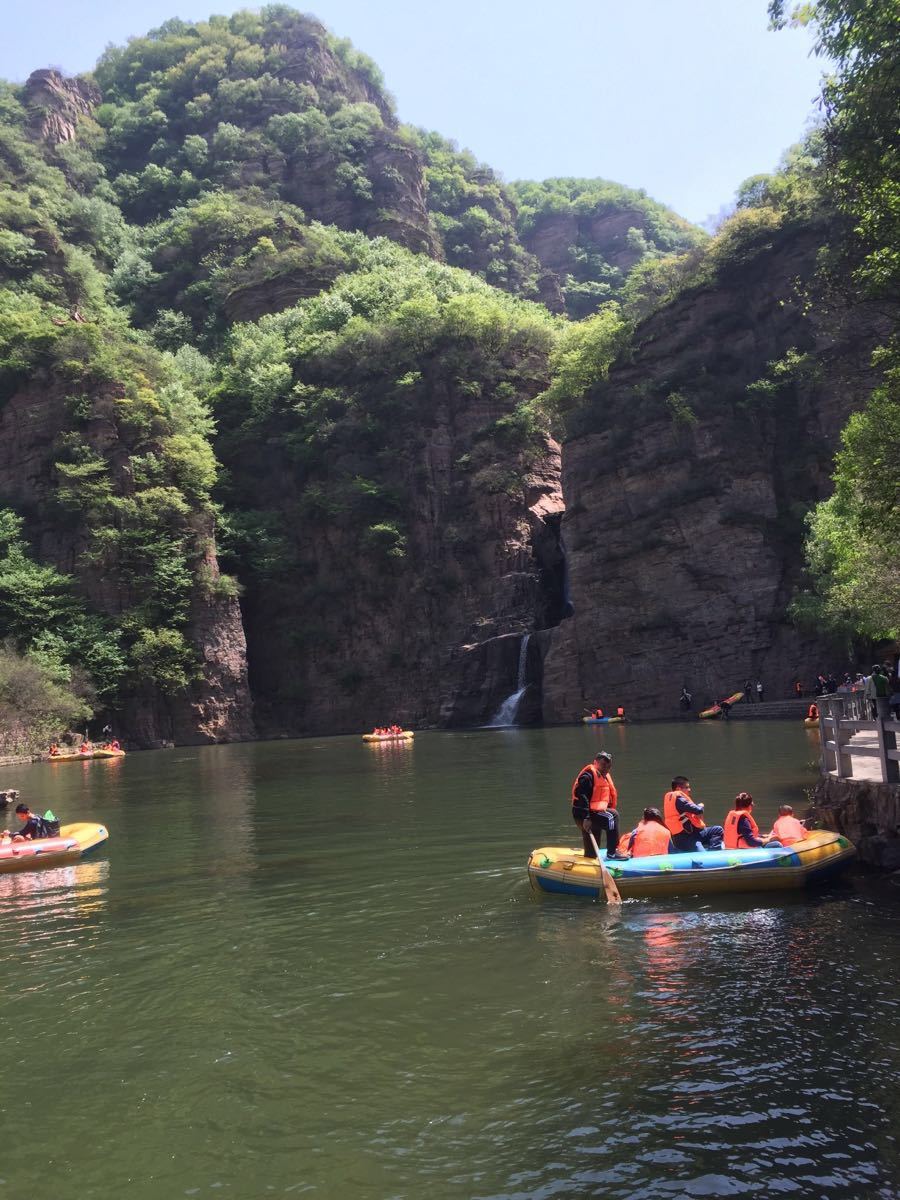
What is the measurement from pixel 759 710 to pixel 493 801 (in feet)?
85.8

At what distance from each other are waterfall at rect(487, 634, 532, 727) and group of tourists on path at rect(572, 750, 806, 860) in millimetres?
38067

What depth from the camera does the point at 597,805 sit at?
12672mm

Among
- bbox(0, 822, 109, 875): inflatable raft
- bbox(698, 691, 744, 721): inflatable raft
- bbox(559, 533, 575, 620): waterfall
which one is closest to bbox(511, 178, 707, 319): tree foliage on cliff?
bbox(559, 533, 575, 620): waterfall

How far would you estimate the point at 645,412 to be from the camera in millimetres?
51938

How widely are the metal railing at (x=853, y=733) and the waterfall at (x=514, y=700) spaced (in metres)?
34.4

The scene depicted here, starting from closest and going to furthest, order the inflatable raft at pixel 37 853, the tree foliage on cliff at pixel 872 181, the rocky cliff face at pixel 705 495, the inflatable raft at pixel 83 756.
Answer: the tree foliage on cliff at pixel 872 181, the inflatable raft at pixel 37 853, the inflatable raft at pixel 83 756, the rocky cliff face at pixel 705 495

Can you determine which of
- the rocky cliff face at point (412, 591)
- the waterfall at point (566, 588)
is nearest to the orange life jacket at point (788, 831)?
the rocky cliff face at point (412, 591)

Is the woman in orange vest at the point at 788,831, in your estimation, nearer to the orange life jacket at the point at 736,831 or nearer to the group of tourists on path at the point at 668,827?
the group of tourists on path at the point at 668,827

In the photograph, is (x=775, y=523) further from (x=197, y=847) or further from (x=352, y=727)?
(x=197, y=847)

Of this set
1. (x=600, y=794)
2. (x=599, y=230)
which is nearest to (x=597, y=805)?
(x=600, y=794)

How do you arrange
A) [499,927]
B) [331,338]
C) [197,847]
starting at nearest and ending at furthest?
[499,927], [197,847], [331,338]

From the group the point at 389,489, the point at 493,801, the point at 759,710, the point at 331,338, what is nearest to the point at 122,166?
the point at 331,338

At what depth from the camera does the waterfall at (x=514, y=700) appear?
2013 inches

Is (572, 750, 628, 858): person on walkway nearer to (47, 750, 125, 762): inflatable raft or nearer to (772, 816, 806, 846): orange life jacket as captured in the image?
(772, 816, 806, 846): orange life jacket
